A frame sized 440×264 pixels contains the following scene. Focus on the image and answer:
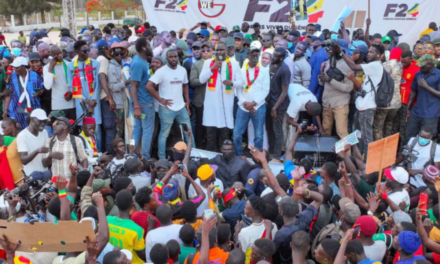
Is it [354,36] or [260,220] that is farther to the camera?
[354,36]

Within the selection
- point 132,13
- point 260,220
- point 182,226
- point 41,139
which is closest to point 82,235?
point 182,226

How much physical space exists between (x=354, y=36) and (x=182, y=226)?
10.4 metres

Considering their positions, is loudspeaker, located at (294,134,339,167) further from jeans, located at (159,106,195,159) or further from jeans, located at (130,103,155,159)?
jeans, located at (130,103,155,159)

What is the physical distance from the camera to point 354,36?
13961mm

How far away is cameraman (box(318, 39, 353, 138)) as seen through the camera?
855cm

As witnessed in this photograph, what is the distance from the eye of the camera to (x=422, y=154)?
7633mm

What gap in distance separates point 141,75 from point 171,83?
0.50 m

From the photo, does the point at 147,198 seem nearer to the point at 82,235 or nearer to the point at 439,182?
the point at 82,235

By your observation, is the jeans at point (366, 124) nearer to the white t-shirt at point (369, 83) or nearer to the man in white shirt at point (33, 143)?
the white t-shirt at point (369, 83)

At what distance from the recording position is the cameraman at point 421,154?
7.49m

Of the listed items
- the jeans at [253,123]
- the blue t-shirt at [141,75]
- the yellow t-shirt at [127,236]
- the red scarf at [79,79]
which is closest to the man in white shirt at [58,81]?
the red scarf at [79,79]

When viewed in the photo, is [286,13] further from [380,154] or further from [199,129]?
[380,154]

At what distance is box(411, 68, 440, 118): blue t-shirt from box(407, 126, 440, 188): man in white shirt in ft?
3.65

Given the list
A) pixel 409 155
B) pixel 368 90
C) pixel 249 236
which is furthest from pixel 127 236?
pixel 368 90
